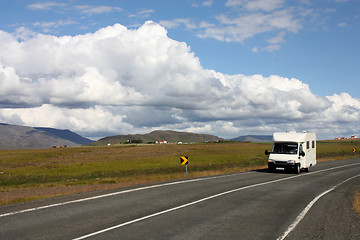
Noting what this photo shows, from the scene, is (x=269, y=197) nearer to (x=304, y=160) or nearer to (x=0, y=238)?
(x=0, y=238)

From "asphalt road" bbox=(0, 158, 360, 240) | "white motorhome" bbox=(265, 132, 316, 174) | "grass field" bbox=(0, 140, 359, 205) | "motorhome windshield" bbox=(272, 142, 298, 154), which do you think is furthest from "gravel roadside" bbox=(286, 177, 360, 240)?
"motorhome windshield" bbox=(272, 142, 298, 154)

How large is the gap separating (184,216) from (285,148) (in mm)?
18111

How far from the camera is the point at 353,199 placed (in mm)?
14266

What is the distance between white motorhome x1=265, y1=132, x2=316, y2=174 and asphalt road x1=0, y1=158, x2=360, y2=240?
10.2m

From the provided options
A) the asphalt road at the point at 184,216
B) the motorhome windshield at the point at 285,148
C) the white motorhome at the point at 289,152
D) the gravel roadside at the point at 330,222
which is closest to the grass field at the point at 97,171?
the asphalt road at the point at 184,216

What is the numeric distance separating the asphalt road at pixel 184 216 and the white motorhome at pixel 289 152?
10172 mm

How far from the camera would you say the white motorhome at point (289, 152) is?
25.6m

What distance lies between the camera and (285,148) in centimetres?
2641

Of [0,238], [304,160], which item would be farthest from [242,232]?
[304,160]

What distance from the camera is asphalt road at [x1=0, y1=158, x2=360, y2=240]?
8.36 meters

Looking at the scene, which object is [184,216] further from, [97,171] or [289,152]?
[97,171]

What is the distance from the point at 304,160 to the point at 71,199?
65.6 ft

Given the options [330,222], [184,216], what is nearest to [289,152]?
[330,222]

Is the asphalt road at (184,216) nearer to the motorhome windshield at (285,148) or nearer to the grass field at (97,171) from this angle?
the grass field at (97,171)
